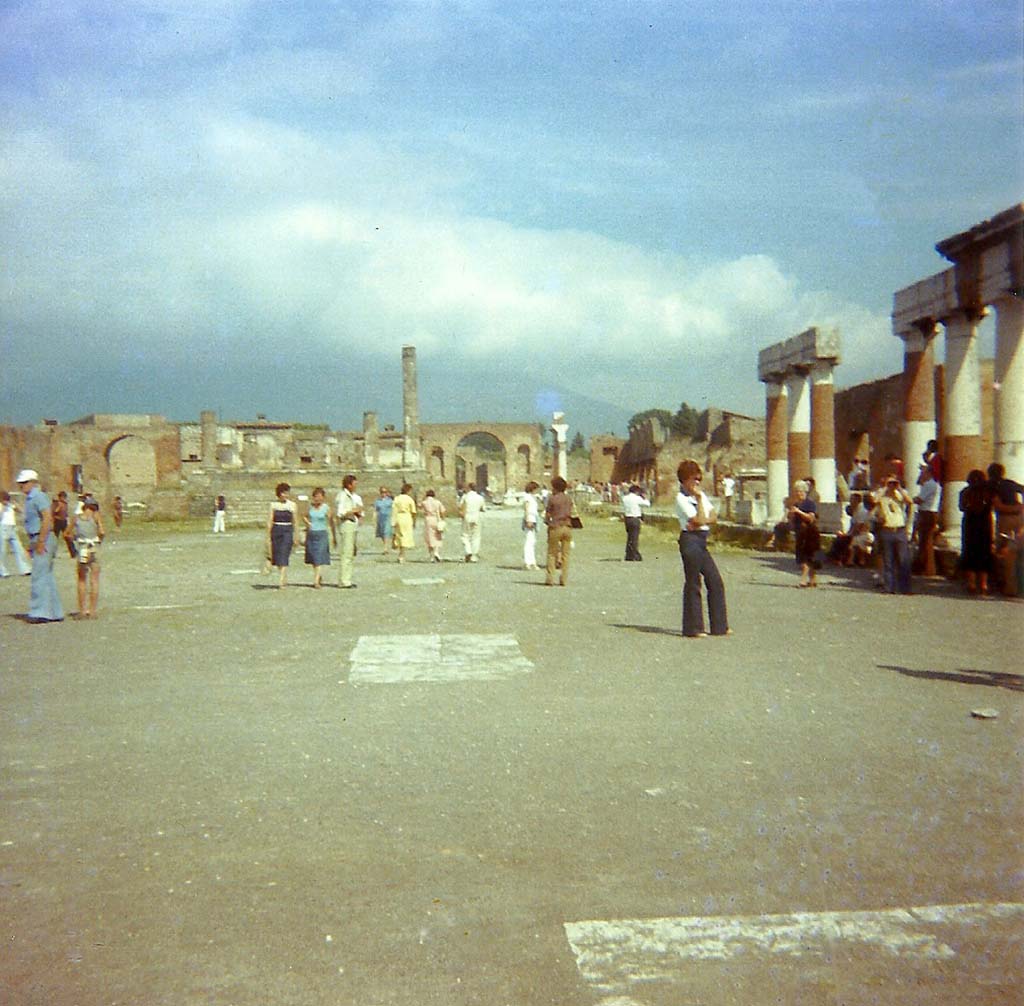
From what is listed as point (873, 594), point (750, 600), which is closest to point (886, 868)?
point (750, 600)

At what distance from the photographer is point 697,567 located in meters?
10.2

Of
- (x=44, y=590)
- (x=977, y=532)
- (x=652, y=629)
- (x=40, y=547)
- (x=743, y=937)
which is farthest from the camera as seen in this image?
(x=977, y=532)

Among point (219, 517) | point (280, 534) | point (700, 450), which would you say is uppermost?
point (700, 450)

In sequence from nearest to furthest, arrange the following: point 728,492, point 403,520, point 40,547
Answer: point 40,547, point 403,520, point 728,492

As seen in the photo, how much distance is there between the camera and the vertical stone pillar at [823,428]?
80.6ft

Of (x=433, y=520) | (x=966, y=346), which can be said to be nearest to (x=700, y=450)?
(x=433, y=520)

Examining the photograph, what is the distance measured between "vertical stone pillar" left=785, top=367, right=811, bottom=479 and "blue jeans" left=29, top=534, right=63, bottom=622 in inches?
709

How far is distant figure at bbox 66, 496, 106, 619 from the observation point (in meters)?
12.7

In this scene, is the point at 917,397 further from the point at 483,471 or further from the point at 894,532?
the point at 483,471

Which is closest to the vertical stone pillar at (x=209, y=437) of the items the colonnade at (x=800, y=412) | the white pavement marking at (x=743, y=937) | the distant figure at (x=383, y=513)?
the distant figure at (x=383, y=513)

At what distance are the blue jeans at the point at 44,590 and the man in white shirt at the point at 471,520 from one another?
362 inches

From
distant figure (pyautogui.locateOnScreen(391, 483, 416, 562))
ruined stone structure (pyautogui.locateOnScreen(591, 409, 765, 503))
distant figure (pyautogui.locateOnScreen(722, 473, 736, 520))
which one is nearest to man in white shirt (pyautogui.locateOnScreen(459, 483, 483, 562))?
distant figure (pyautogui.locateOnScreen(391, 483, 416, 562))

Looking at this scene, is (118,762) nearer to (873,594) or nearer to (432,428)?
(873,594)

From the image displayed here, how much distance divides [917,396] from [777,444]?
8.59 meters
